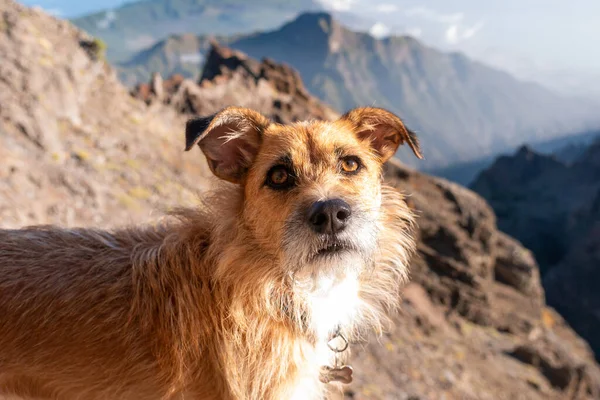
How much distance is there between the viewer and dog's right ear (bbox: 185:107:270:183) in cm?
312

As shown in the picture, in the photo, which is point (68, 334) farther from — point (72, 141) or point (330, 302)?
point (72, 141)

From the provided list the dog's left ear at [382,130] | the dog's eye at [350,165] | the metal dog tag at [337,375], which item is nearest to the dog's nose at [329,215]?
the dog's eye at [350,165]

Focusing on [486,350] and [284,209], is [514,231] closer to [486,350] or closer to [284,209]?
[486,350]

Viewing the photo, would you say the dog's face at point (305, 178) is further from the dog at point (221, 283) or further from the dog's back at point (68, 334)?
the dog's back at point (68, 334)

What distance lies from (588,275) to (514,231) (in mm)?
15565

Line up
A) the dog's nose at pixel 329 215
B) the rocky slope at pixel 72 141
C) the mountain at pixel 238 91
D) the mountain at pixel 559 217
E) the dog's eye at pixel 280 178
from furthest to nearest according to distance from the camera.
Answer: the mountain at pixel 559 217 < the mountain at pixel 238 91 < the rocky slope at pixel 72 141 < the dog's eye at pixel 280 178 < the dog's nose at pixel 329 215

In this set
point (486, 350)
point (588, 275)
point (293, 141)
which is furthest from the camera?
point (588, 275)

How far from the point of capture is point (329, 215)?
2.62m

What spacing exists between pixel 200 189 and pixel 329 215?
989cm

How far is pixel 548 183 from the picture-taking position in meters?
72.6

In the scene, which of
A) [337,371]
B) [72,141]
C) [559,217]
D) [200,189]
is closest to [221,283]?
[337,371]

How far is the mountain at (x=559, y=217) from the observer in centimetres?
4681

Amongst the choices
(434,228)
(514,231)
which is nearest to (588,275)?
(514,231)

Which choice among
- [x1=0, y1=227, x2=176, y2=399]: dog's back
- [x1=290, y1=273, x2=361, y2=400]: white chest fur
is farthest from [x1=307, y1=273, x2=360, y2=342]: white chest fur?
[x1=0, y1=227, x2=176, y2=399]: dog's back
